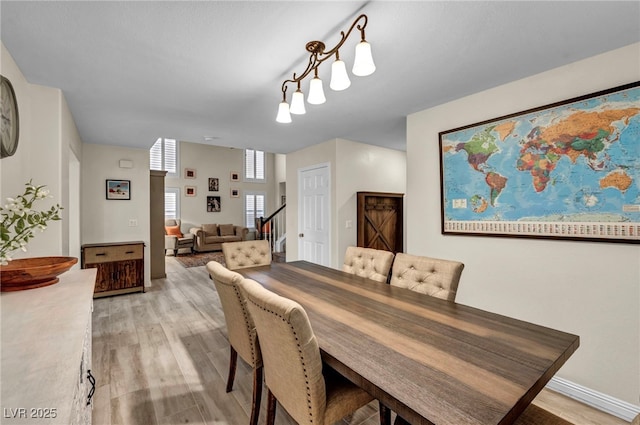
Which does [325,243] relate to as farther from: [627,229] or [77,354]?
[77,354]

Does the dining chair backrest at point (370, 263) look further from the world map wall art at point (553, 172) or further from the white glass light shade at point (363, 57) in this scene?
the white glass light shade at point (363, 57)

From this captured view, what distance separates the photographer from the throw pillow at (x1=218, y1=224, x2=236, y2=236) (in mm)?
9195

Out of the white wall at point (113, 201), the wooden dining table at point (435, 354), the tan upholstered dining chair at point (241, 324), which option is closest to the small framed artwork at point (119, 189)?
→ the white wall at point (113, 201)

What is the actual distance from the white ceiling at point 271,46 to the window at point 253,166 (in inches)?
297

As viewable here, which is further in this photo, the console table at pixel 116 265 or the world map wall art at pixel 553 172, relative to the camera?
the console table at pixel 116 265

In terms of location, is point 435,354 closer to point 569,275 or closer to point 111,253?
point 569,275

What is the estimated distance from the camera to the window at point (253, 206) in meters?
10.4

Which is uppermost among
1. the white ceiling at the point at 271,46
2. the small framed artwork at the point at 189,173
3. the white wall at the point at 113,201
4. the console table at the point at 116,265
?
the small framed artwork at the point at 189,173

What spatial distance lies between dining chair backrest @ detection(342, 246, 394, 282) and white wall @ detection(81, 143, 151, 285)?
388 cm

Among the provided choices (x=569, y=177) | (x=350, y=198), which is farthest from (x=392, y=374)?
(x=350, y=198)

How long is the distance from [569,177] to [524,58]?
0.92m

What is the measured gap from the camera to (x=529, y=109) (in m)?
2.24

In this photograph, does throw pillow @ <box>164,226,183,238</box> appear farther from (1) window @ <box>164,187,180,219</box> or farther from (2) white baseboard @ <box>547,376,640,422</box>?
(2) white baseboard @ <box>547,376,640,422</box>

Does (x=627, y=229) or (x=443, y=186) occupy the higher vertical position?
(x=443, y=186)
